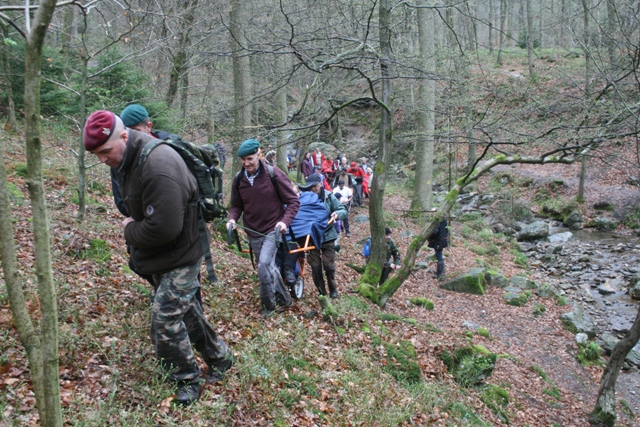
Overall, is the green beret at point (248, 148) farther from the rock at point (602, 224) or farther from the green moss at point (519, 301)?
the rock at point (602, 224)

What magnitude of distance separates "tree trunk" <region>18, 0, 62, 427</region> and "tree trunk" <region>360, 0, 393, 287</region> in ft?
22.6

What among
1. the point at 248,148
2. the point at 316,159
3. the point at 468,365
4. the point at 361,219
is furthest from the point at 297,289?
the point at 316,159

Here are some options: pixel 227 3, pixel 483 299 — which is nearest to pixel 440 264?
pixel 483 299

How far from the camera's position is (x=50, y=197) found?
771 cm

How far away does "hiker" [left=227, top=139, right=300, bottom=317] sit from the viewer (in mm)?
5871

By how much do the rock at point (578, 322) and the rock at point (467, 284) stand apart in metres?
2.10

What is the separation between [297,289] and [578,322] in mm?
8123

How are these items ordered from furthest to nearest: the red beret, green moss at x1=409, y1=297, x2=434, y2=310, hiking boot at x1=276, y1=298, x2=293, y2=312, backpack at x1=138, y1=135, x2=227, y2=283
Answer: green moss at x1=409, y1=297, x2=434, y2=310 < hiking boot at x1=276, y1=298, x2=293, y2=312 < backpack at x1=138, y1=135, x2=227, y2=283 < the red beret

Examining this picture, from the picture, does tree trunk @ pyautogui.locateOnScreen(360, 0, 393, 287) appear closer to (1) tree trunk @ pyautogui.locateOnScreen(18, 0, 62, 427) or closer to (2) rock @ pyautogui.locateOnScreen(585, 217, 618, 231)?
(1) tree trunk @ pyautogui.locateOnScreen(18, 0, 62, 427)

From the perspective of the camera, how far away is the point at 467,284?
12.6 m

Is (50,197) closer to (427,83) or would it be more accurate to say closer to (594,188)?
(427,83)

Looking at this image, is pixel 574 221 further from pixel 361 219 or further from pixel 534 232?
pixel 361 219

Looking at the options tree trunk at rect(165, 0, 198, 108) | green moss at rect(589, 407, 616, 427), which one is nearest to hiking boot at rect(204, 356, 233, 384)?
green moss at rect(589, 407, 616, 427)

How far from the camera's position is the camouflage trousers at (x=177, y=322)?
3395 mm
